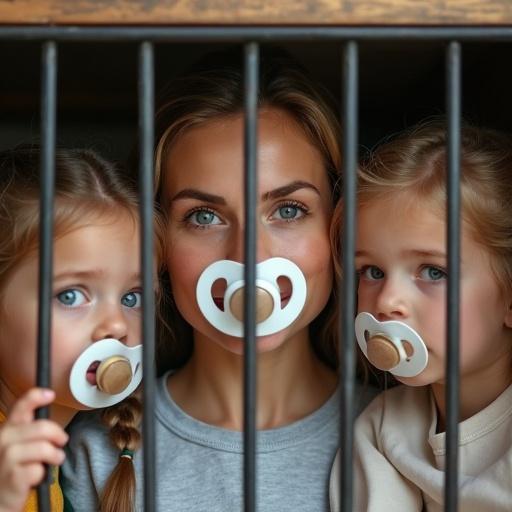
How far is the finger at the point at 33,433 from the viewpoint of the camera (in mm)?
930

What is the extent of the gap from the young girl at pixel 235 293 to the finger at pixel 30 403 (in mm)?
300

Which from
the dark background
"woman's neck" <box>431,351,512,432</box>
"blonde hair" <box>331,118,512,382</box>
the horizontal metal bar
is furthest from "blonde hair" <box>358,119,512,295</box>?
the horizontal metal bar

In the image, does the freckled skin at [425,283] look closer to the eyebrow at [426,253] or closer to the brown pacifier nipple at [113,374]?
the eyebrow at [426,253]

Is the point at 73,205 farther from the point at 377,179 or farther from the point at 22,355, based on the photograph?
the point at 377,179

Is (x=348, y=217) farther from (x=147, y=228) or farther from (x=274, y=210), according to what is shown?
(x=274, y=210)

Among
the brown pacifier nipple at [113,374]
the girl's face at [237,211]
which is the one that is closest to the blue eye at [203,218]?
the girl's face at [237,211]

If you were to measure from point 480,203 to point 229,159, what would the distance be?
0.32 m

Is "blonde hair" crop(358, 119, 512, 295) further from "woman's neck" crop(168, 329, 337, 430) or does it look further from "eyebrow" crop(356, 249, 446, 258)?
"woman's neck" crop(168, 329, 337, 430)

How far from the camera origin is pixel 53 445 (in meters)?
0.94

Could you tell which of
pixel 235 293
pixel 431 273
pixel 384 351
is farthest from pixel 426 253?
pixel 235 293

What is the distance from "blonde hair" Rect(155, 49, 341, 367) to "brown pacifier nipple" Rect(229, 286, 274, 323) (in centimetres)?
26

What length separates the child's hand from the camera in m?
0.93

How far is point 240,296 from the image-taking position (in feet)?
3.77

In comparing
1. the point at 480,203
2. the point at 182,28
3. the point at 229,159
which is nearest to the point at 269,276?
the point at 229,159
